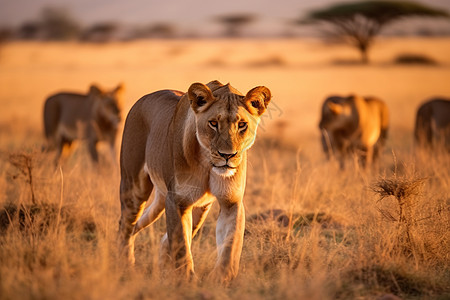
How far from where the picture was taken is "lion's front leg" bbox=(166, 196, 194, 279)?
160 inches

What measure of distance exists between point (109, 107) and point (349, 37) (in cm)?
3614

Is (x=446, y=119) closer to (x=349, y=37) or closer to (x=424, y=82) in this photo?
(x=424, y=82)

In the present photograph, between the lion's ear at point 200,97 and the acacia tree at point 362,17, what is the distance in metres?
37.0

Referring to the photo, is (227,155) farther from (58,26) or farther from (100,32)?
(58,26)

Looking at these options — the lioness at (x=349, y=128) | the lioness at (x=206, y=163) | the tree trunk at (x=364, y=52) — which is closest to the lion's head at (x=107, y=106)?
the lioness at (x=349, y=128)

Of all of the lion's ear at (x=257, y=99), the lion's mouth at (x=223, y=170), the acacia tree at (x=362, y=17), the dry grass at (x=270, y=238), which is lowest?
the dry grass at (x=270, y=238)

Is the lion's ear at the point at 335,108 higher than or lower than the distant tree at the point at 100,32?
lower

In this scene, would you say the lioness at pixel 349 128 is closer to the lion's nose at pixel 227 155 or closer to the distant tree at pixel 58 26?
the lion's nose at pixel 227 155

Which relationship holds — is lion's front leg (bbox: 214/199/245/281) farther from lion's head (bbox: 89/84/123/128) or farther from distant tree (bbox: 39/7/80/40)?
distant tree (bbox: 39/7/80/40)

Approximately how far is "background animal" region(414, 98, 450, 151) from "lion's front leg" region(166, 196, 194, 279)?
23.4ft

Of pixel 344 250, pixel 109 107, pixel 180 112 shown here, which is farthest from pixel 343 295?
pixel 109 107

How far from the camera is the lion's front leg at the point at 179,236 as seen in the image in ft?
13.4

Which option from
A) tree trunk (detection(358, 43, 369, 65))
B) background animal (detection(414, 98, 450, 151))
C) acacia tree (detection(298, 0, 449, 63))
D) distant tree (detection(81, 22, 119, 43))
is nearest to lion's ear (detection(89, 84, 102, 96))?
background animal (detection(414, 98, 450, 151))

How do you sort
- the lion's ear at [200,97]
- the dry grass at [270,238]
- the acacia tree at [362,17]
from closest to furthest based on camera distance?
1. the dry grass at [270,238]
2. the lion's ear at [200,97]
3. the acacia tree at [362,17]
